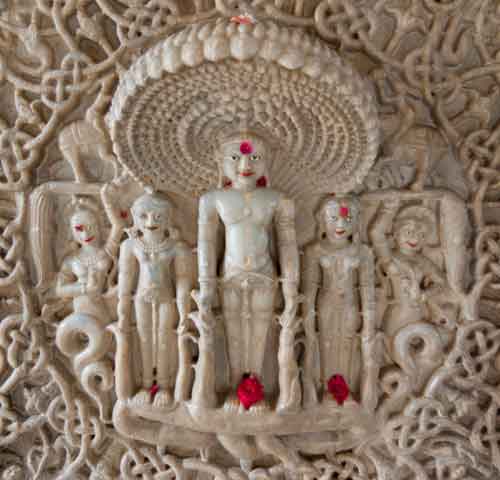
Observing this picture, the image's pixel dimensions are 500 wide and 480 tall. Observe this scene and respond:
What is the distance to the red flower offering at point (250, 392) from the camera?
1.89 m

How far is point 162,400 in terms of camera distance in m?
1.94

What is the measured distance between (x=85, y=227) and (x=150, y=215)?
13.5 inches

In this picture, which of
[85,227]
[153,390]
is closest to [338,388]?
[153,390]

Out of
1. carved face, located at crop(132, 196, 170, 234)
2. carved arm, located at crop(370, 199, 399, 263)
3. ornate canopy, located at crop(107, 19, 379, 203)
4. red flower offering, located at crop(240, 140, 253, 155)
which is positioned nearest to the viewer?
ornate canopy, located at crop(107, 19, 379, 203)

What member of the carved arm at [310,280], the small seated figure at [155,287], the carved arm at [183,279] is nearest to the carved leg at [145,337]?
the small seated figure at [155,287]

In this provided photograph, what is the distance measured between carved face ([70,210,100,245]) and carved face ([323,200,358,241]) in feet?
3.32

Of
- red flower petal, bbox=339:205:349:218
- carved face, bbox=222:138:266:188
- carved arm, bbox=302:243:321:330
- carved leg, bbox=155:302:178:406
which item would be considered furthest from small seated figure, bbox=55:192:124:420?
red flower petal, bbox=339:205:349:218

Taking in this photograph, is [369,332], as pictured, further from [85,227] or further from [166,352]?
[85,227]

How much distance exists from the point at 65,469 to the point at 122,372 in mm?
565

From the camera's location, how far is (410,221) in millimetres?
1953

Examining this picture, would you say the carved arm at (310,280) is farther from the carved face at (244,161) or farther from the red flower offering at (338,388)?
the carved face at (244,161)

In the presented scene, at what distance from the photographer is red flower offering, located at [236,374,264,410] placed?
1.89m

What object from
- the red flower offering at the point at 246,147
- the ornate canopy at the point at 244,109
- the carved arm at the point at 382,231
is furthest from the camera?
the carved arm at the point at 382,231

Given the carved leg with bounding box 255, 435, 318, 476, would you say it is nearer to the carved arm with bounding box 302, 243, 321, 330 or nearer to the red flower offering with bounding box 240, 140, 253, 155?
the carved arm with bounding box 302, 243, 321, 330
